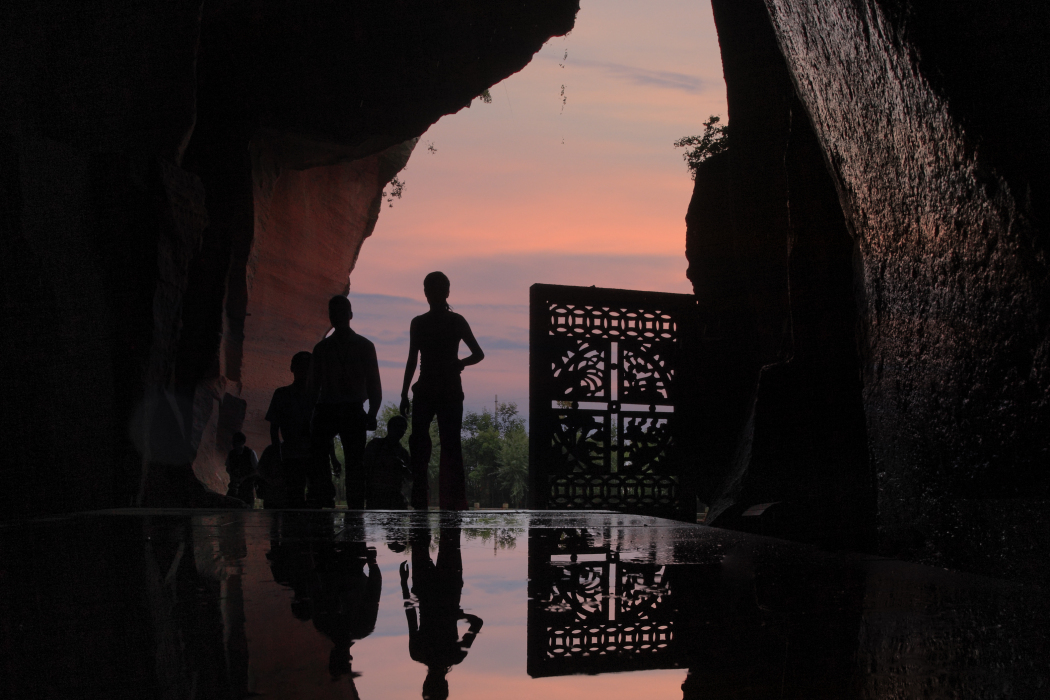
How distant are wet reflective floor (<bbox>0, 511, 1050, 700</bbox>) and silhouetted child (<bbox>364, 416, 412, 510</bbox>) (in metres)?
4.39

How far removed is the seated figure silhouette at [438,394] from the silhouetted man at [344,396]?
278 millimetres

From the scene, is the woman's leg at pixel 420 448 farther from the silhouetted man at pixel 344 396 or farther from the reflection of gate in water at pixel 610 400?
the reflection of gate in water at pixel 610 400

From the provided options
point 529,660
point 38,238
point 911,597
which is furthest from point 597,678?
point 38,238

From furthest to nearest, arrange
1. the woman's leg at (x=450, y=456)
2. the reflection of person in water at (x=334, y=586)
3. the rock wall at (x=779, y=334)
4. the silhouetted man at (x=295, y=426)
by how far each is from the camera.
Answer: the silhouetted man at (x=295, y=426), the woman's leg at (x=450, y=456), the rock wall at (x=779, y=334), the reflection of person in water at (x=334, y=586)

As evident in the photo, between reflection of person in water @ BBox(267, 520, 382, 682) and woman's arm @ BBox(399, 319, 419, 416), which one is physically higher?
woman's arm @ BBox(399, 319, 419, 416)

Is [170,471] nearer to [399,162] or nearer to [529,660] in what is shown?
[529,660]

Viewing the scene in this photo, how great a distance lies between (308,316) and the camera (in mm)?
16234

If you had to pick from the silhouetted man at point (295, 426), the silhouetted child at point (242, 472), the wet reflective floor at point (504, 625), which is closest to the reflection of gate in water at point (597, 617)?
the wet reflective floor at point (504, 625)

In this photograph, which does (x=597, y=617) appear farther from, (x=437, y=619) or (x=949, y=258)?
(x=949, y=258)

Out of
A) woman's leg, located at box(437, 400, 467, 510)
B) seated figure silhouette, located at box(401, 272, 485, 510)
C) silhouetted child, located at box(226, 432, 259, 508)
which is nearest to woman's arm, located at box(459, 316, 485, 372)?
seated figure silhouette, located at box(401, 272, 485, 510)

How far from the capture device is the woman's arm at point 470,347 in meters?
5.34

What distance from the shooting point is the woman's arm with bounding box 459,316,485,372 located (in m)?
5.34

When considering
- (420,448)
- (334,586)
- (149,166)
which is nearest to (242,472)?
(149,166)

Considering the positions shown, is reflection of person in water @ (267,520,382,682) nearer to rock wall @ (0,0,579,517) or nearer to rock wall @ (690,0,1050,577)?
rock wall @ (690,0,1050,577)
